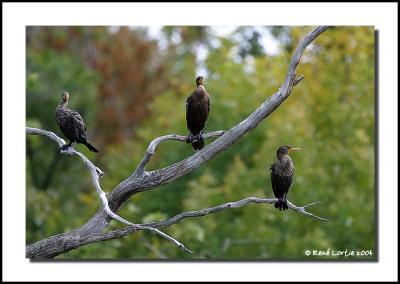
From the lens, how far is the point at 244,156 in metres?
14.1

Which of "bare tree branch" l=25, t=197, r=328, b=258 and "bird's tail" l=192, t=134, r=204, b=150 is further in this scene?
"bird's tail" l=192, t=134, r=204, b=150

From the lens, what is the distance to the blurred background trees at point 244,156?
11.9 m

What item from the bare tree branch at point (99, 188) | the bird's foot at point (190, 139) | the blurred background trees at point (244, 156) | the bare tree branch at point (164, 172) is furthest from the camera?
the blurred background trees at point (244, 156)

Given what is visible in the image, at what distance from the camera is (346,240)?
39.3 feet

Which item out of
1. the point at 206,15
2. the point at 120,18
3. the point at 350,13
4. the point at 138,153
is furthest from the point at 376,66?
the point at 138,153

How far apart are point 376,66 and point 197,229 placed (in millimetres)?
3279

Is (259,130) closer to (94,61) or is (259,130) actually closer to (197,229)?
(197,229)

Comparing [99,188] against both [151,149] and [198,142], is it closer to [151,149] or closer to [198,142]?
[151,149]

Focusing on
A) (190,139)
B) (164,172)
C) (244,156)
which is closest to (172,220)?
(164,172)

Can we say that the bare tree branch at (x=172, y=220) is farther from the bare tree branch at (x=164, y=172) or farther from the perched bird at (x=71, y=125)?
the perched bird at (x=71, y=125)

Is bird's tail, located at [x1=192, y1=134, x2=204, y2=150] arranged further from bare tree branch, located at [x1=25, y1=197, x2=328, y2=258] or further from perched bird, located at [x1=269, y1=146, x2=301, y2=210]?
bare tree branch, located at [x1=25, y1=197, x2=328, y2=258]

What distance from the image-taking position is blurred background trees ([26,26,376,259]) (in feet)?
38.9

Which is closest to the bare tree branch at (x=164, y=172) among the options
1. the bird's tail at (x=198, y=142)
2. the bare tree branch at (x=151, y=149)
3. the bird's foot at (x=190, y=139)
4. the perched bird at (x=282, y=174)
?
the bare tree branch at (x=151, y=149)

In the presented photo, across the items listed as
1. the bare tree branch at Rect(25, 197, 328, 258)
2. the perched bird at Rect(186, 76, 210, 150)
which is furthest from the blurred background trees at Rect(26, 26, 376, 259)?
the bare tree branch at Rect(25, 197, 328, 258)
